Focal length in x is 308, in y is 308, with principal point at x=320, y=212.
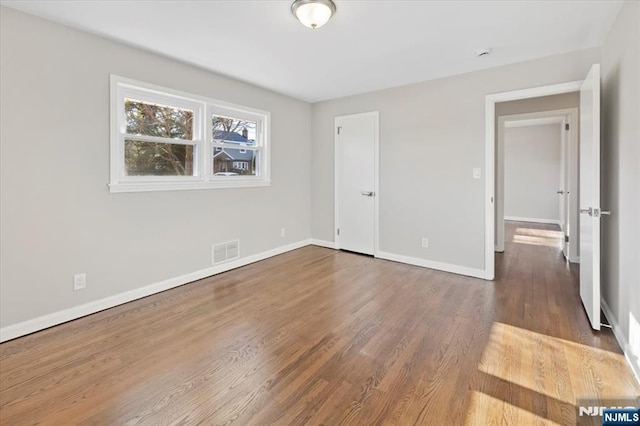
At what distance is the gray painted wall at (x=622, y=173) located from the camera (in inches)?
75.8

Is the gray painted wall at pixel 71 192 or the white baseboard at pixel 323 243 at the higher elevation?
the gray painted wall at pixel 71 192

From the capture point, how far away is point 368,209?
473cm

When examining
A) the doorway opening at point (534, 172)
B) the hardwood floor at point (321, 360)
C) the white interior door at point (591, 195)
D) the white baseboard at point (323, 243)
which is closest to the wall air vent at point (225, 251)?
the hardwood floor at point (321, 360)

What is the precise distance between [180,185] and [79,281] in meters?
1.30

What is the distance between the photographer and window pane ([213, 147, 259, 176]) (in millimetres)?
3926

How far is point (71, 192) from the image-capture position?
104 inches

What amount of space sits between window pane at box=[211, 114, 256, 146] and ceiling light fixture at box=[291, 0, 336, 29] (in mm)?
1917

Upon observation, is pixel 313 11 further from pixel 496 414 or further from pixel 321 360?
pixel 496 414

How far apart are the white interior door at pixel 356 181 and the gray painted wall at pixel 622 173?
255cm

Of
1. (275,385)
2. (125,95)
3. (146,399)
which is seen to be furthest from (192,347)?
(125,95)

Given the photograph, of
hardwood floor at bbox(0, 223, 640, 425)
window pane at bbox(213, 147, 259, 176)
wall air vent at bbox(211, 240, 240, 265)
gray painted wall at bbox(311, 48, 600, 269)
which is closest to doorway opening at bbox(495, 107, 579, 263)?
gray painted wall at bbox(311, 48, 600, 269)

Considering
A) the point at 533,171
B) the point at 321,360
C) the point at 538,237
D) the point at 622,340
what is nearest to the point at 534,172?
the point at 533,171

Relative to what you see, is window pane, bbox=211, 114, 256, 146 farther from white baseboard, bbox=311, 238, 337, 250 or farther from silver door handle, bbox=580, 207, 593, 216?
silver door handle, bbox=580, 207, 593, 216

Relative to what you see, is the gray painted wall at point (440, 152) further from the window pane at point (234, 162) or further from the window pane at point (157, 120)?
the window pane at point (157, 120)
